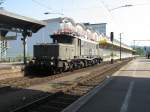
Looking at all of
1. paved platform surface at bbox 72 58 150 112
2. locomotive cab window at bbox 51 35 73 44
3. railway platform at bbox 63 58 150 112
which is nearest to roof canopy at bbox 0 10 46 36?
locomotive cab window at bbox 51 35 73 44

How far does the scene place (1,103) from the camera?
14516 mm

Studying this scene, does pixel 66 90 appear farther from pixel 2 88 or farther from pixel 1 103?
pixel 1 103

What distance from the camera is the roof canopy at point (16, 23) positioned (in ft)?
80.0

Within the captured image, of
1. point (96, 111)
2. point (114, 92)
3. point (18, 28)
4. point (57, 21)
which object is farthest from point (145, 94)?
point (57, 21)

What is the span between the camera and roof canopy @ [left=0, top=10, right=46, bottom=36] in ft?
80.0

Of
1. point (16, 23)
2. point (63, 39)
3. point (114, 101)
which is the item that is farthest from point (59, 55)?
point (114, 101)

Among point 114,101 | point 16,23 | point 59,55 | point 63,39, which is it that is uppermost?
point 16,23

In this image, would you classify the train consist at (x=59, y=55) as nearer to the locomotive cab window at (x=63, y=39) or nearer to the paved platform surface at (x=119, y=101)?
the locomotive cab window at (x=63, y=39)

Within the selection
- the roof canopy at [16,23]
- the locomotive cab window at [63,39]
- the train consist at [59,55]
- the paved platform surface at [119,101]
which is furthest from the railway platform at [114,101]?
the locomotive cab window at [63,39]

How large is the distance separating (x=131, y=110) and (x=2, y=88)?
28.4 ft

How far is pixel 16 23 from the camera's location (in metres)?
27.6

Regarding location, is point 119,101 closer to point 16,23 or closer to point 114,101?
point 114,101

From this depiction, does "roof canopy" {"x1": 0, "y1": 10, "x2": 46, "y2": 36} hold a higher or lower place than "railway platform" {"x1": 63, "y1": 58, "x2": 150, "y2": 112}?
higher

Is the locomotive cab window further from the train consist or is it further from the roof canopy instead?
the roof canopy
